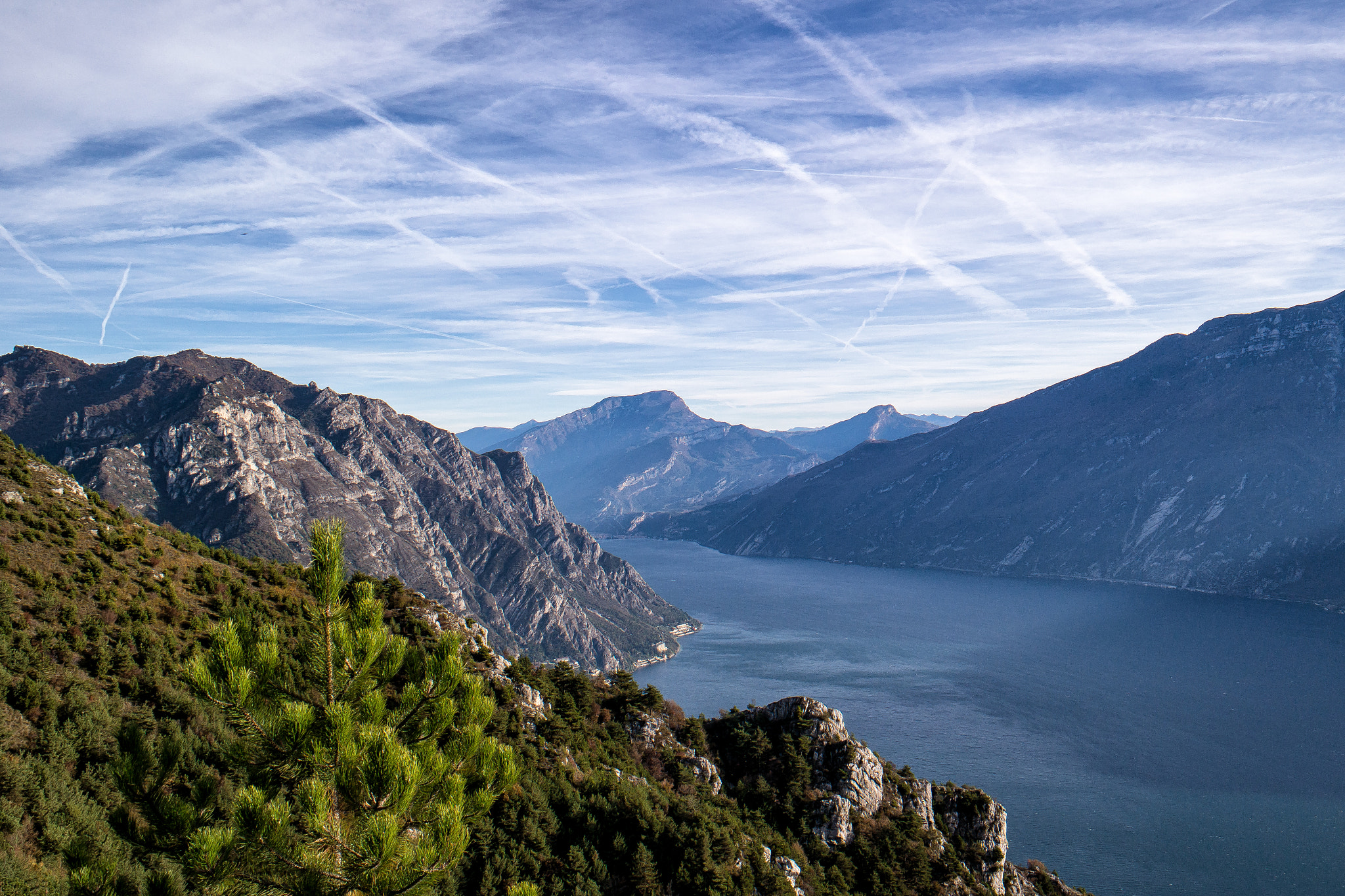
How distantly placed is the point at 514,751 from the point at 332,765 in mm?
3020

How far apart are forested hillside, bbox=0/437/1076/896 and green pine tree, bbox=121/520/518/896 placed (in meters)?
0.94

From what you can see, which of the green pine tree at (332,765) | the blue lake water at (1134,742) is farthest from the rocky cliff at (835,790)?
the blue lake water at (1134,742)

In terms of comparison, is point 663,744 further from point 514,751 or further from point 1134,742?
point 1134,742

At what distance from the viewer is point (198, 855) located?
1010cm

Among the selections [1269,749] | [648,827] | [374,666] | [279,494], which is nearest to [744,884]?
[648,827]

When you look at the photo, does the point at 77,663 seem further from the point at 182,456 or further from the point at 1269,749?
the point at 182,456

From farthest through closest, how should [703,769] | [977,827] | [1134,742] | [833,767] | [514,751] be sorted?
[1134,742] → [977,827] → [833,767] → [703,769] → [514,751]

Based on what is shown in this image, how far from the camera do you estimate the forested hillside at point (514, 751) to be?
20391mm

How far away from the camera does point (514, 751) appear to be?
42.4 ft

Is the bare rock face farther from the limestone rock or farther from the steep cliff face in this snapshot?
the limestone rock

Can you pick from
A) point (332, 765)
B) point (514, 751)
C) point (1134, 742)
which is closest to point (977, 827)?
point (514, 751)

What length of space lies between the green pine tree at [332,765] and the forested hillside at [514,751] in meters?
0.94

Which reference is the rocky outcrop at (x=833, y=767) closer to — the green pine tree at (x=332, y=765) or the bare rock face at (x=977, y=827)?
the bare rock face at (x=977, y=827)

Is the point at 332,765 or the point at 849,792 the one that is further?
the point at 849,792
